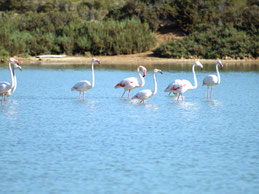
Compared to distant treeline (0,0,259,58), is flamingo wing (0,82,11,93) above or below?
below

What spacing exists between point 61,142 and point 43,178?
7.56 feet

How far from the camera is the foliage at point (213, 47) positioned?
33125 millimetres

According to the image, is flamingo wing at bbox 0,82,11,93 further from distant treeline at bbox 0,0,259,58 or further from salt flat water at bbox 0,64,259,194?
distant treeline at bbox 0,0,259,58

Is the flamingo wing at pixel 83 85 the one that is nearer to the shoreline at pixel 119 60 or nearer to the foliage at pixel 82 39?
the shoreline at pixel 119 60

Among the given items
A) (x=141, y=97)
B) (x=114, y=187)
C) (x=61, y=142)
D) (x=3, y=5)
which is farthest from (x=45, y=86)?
(x=3, y=5)

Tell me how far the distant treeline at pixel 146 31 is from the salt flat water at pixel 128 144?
17320 millimetres

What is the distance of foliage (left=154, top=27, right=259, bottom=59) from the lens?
109 ft

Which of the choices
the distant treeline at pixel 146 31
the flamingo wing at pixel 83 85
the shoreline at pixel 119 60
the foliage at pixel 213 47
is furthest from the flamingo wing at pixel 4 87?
the foliage at pixel 213 47

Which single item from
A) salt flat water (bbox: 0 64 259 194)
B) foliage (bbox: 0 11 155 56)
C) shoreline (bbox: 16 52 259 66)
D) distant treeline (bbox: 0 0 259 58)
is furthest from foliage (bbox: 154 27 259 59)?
salt flat water (bbox: 0 64 259 194)

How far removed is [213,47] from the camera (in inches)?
1331

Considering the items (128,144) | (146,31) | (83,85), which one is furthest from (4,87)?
(146,31)

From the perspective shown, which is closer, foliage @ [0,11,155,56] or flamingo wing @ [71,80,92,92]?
flamingo wing @ [71,80,92,92]

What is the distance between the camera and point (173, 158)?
26.7ft

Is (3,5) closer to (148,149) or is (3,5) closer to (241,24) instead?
(241,24)
